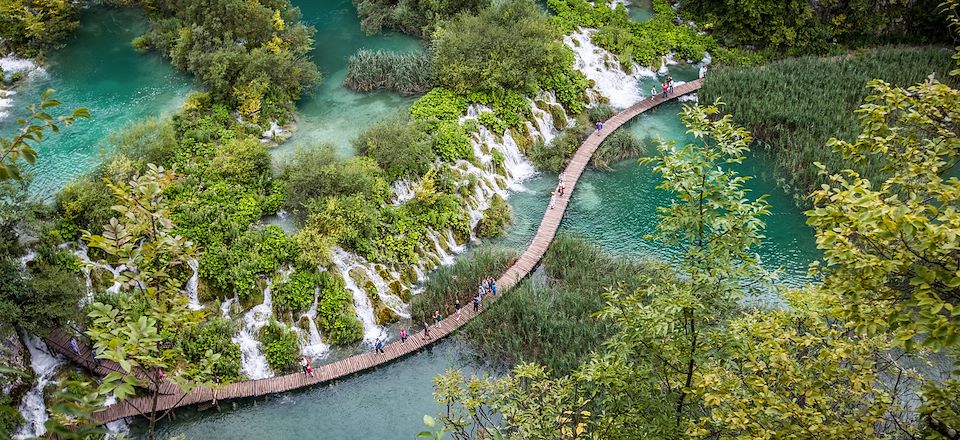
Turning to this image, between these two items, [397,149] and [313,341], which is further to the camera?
[397,149]

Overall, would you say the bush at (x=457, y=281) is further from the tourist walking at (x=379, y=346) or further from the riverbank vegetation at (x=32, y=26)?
the riverbank vegetation at (x=32, y=26)

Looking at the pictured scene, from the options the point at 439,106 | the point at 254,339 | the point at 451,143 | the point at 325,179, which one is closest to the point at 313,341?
the point at 254,339

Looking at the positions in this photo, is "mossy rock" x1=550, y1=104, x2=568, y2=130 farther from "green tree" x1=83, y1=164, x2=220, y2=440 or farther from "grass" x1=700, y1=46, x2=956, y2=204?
"green tree" x1=83, y1=164, x2=220, y2=440

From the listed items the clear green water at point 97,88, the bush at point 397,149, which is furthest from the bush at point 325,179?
the clear green water at point 97,88

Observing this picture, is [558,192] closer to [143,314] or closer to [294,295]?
[294,295]

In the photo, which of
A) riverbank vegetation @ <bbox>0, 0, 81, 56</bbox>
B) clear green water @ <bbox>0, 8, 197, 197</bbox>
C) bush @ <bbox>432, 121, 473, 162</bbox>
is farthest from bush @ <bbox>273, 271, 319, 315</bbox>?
riverbank vegetation @ <bbox>0, 0, 81, 56</bbox>

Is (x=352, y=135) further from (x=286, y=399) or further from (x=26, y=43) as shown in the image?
(x=26, y=43)
